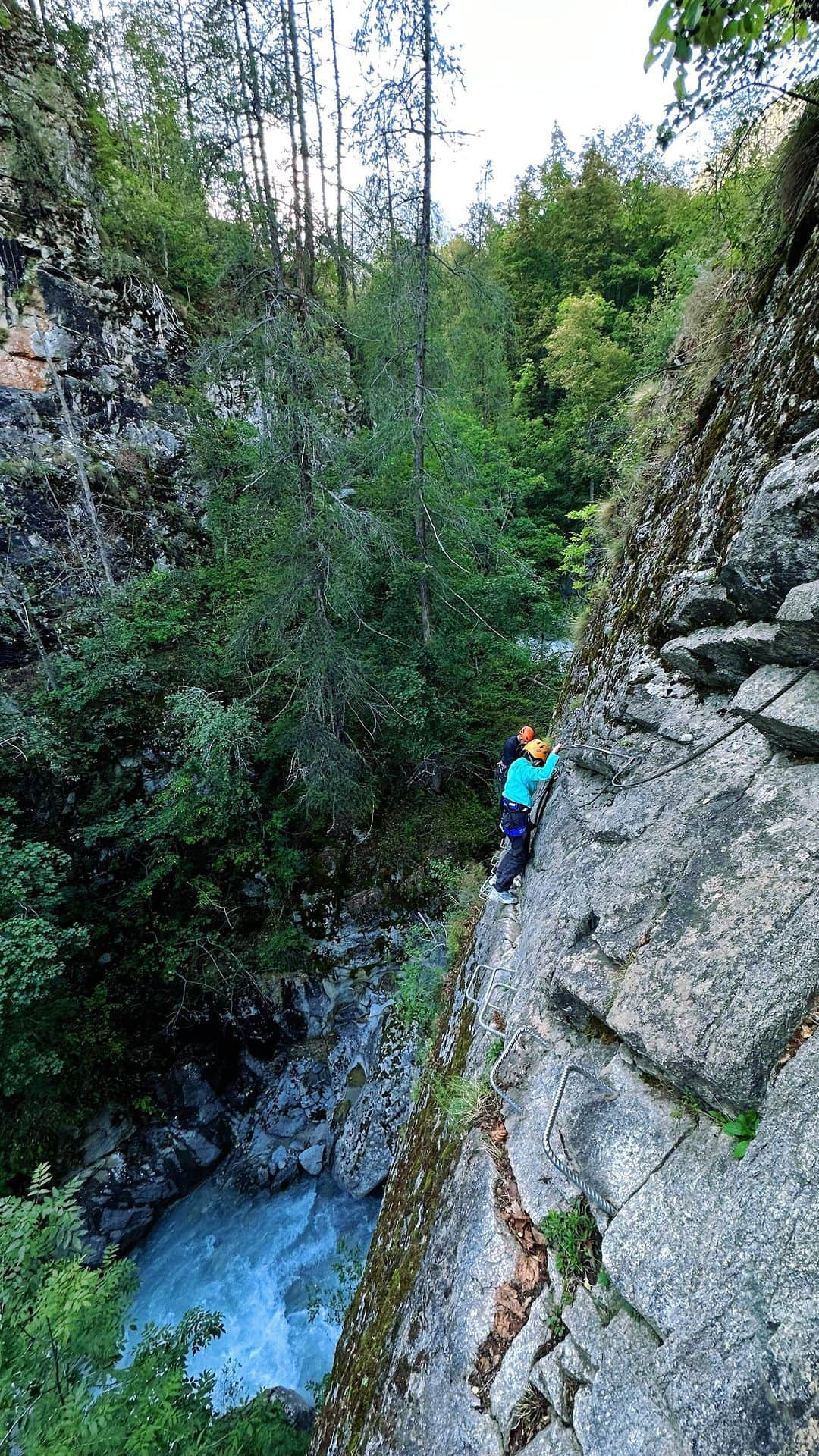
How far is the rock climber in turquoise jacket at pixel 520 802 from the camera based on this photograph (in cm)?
520

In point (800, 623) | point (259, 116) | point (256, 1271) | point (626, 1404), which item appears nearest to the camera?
point (626, 1404)

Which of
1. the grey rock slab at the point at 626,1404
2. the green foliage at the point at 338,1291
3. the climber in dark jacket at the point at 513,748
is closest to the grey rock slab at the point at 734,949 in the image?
the grey rock slab at the point at 626,1404

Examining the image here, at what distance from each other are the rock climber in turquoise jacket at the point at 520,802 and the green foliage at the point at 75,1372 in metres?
4.57

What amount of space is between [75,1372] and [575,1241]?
14.5 feet

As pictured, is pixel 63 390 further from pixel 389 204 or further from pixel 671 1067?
pixel 671 1067

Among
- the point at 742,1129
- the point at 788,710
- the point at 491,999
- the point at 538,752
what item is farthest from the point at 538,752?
the point at 742,1129

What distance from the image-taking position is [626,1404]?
2.05m

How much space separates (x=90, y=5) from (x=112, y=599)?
2160 cm

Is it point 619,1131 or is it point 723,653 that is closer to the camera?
point 619,1131

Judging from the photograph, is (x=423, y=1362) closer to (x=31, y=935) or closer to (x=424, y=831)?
(x=31, y=935)

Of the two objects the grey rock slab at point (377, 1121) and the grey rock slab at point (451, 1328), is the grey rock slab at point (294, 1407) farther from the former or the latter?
the grey rock slab at point (451, 1328)

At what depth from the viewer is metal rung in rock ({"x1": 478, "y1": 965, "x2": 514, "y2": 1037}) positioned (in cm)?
439

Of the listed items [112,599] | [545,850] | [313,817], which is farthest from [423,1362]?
[112,599]

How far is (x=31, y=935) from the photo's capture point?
7.09 meters
